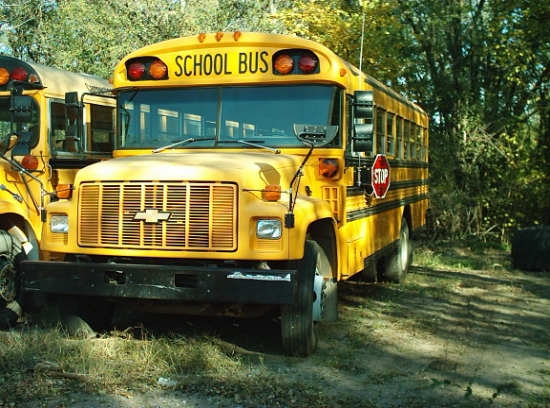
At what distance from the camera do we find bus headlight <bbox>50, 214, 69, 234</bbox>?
5430 mm

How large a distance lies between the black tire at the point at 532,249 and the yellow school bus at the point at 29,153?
6438 millimetres

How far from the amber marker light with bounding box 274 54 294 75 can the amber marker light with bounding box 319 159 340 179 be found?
2.60ft

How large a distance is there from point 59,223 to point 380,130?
12.1ft

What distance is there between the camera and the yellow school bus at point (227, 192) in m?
5.06

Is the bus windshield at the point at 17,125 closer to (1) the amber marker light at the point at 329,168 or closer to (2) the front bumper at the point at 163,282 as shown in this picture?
(2) the front bumper at the point at 163,282

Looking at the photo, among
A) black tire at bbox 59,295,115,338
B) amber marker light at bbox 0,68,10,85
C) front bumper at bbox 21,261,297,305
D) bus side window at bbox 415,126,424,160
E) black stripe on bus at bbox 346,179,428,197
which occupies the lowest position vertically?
black tire at bbox 59,295,115,338

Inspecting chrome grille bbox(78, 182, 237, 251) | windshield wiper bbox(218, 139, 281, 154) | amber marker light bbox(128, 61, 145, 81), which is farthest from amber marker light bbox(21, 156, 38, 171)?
windshield wiper bbox(218, 139, 281, 154)

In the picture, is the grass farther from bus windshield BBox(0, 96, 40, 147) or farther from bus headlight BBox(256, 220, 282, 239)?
bus windshield BBox(0, 96, 40, 147)

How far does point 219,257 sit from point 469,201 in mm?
10836

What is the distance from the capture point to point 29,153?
22.0ft

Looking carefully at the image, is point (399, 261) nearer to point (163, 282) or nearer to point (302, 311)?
point (302, 311)

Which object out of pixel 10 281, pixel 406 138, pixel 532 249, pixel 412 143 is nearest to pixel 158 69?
pixel 10 281

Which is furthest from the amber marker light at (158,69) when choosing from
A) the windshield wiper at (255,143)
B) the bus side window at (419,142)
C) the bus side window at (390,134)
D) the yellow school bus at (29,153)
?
the bus side window at (419,142)

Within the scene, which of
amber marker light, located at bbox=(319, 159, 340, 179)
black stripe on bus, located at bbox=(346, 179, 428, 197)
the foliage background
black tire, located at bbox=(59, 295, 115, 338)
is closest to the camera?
black tire, located at bbox=(59, 295, 115, 338)
